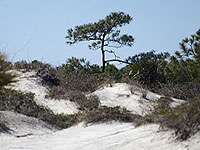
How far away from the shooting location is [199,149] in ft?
19.8

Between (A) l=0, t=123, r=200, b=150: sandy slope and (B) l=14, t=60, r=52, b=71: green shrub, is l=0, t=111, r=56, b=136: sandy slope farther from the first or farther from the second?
(B) l=14, t=60, r=52, b=71: green shrub

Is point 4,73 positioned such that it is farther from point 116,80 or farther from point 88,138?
point 116,80

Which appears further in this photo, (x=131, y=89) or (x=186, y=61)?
(x=186, y=61)

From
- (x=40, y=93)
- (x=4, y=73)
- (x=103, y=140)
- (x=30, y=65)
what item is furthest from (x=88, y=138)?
(x=30, y=65)

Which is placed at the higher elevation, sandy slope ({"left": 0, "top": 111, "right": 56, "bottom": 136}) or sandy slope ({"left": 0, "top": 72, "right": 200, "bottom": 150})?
sandy slope ({"left": 0, "top": 111, "right": 56, "bottom": 136})

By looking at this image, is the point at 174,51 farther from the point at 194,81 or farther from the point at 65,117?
the point at 65,117

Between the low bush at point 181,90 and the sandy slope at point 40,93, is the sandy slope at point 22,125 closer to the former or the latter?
the sandy slope at point 40,93

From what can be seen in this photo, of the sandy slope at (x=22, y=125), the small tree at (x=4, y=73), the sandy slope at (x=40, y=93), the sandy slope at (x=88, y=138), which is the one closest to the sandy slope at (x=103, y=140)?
the sandy slope at (x=88, y=138)

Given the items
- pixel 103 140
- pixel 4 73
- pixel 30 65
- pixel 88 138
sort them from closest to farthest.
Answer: pixel 103 140, pixel 88 138, pixel 4 73, pixel 30 65

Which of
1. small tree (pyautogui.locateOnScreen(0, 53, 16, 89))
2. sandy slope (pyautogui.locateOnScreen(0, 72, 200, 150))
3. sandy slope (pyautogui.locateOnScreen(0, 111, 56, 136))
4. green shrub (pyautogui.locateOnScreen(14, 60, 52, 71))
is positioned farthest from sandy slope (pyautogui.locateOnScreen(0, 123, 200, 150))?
green shrub (pyautogui.locateOnScreen(14, 60, 52, 71))

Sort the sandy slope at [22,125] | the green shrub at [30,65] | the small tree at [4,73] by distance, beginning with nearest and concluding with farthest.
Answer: the small tree at [4,73] < the sandy slope at [22,125] < the green shrub at [30,65]

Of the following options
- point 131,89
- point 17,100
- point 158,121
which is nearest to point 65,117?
point 17,100

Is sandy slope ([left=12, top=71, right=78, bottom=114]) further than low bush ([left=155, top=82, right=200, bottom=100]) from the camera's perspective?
No

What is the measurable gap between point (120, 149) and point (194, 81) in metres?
16.1
